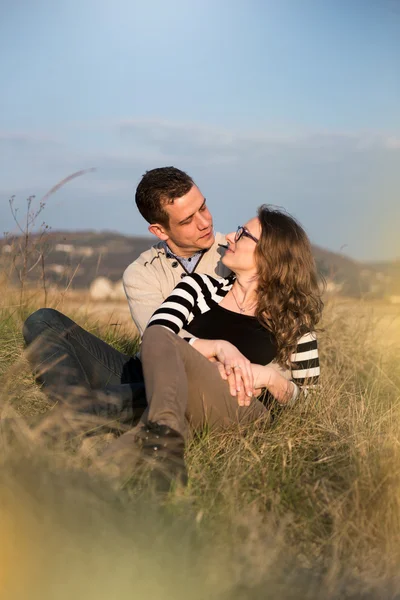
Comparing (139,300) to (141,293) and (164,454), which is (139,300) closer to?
(141,293)

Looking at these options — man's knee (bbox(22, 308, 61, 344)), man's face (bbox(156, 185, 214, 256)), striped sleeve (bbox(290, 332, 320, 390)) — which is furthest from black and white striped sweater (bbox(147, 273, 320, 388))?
man's knee (bbox(22, 308, 61, 344))

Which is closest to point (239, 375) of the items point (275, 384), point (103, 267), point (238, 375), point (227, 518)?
point (238, 375)

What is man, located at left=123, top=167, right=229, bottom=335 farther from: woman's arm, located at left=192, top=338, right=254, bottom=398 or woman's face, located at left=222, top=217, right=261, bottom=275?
woman's arm, located at left=192, top=338, right=254, bottom=398

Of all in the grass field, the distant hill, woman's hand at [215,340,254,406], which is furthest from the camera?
the distant hill

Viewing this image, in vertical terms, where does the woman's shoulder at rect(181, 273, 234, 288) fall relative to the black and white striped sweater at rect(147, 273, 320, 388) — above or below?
above

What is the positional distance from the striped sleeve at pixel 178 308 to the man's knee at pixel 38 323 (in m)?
0.71

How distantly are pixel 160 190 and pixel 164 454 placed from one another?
1.81 metres

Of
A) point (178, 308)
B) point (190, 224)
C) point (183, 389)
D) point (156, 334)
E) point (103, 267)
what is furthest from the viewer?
point (103, 267)

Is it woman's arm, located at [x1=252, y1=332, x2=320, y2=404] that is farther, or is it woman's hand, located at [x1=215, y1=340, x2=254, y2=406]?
woman's arm, located at [x1=252, y1=332, x2=320, y2=404]

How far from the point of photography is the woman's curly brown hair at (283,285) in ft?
11.0

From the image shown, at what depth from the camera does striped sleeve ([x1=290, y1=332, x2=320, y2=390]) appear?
3.42m

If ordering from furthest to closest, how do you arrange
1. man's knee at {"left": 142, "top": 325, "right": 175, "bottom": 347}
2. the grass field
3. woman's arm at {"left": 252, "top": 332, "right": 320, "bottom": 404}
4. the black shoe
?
woman's arm at {"left": 252, "top": 332, "right": 320, "bottom": 404} < man's knee at {"left": 142, "top": 325, "right": 175, "bottom": 347} < the black shoe < the grass field

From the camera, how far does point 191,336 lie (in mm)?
3352

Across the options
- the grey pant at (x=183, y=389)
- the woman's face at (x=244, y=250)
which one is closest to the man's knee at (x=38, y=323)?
the grey pant at (x=183, y=389)
